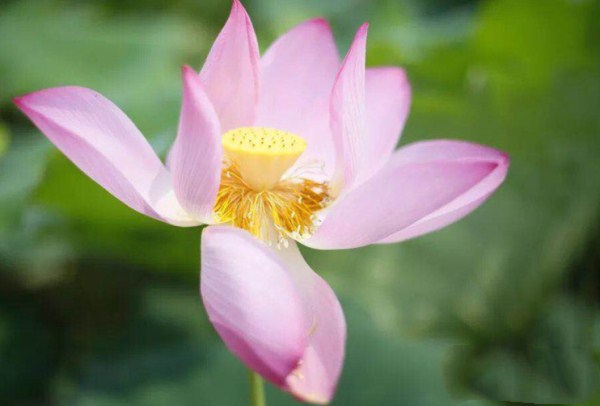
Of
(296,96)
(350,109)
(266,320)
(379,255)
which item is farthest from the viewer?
(379,255)

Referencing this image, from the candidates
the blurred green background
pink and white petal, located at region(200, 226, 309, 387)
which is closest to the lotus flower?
pink and white petal, located at region(200, 226, 309, 387)

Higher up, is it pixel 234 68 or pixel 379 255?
Result: pixel 234 68

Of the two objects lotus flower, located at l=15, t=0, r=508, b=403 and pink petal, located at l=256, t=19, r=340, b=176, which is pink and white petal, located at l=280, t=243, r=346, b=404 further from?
pink petal, located at l=256, t=19, r=340, b=176

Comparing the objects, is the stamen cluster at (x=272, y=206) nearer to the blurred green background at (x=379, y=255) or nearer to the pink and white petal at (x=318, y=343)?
the pink and white petal at (x=318, y=343)

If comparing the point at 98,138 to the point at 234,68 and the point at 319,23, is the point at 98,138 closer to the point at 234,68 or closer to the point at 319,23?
the point at 234,68

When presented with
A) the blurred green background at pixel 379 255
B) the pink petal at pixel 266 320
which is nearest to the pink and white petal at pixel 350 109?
the pink petal at pixel 266 320

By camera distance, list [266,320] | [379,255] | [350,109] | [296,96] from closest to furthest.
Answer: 1. [266,320]
2. [350,109]
3. [296,96]
4. [379,255]

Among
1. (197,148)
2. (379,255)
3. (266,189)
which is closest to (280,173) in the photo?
(266,189)
